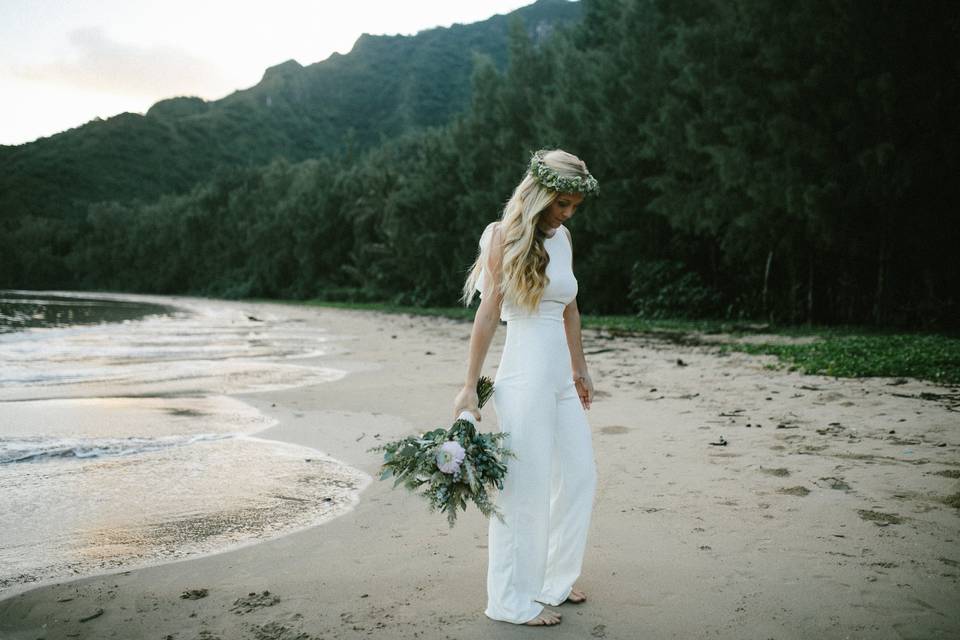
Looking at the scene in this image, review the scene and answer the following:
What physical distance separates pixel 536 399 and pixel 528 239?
668mm

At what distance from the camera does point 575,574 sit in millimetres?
3145

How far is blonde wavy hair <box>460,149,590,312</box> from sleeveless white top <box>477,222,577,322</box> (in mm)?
39

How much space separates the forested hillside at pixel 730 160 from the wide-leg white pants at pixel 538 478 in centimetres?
143

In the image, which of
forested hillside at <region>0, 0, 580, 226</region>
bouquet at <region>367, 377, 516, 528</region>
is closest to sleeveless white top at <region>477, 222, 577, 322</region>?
bouquet at <region>367, 377, 516, 528</region>

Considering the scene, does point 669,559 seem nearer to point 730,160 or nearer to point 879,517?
point 879,517

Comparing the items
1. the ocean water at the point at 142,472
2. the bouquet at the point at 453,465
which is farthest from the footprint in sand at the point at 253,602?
the bouquet at the point at 453,465

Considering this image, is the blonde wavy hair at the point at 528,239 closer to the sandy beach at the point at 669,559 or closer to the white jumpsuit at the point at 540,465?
the white jumpsuit at the point at 540,465

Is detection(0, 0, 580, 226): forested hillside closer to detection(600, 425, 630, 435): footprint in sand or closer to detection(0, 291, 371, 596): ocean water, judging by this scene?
detection(0, 291, 371, 596): ocean water

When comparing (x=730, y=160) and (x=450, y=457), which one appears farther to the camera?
(x=730, y=160)

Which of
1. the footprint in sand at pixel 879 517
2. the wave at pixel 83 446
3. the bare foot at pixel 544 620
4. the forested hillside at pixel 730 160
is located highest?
the forested hillside at pixel 730 160

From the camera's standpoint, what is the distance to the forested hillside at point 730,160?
14.5 metres

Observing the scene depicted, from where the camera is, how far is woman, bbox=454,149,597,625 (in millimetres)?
3029

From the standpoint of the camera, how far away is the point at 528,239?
9.86ft

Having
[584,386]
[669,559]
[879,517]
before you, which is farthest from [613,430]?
[584,386]
